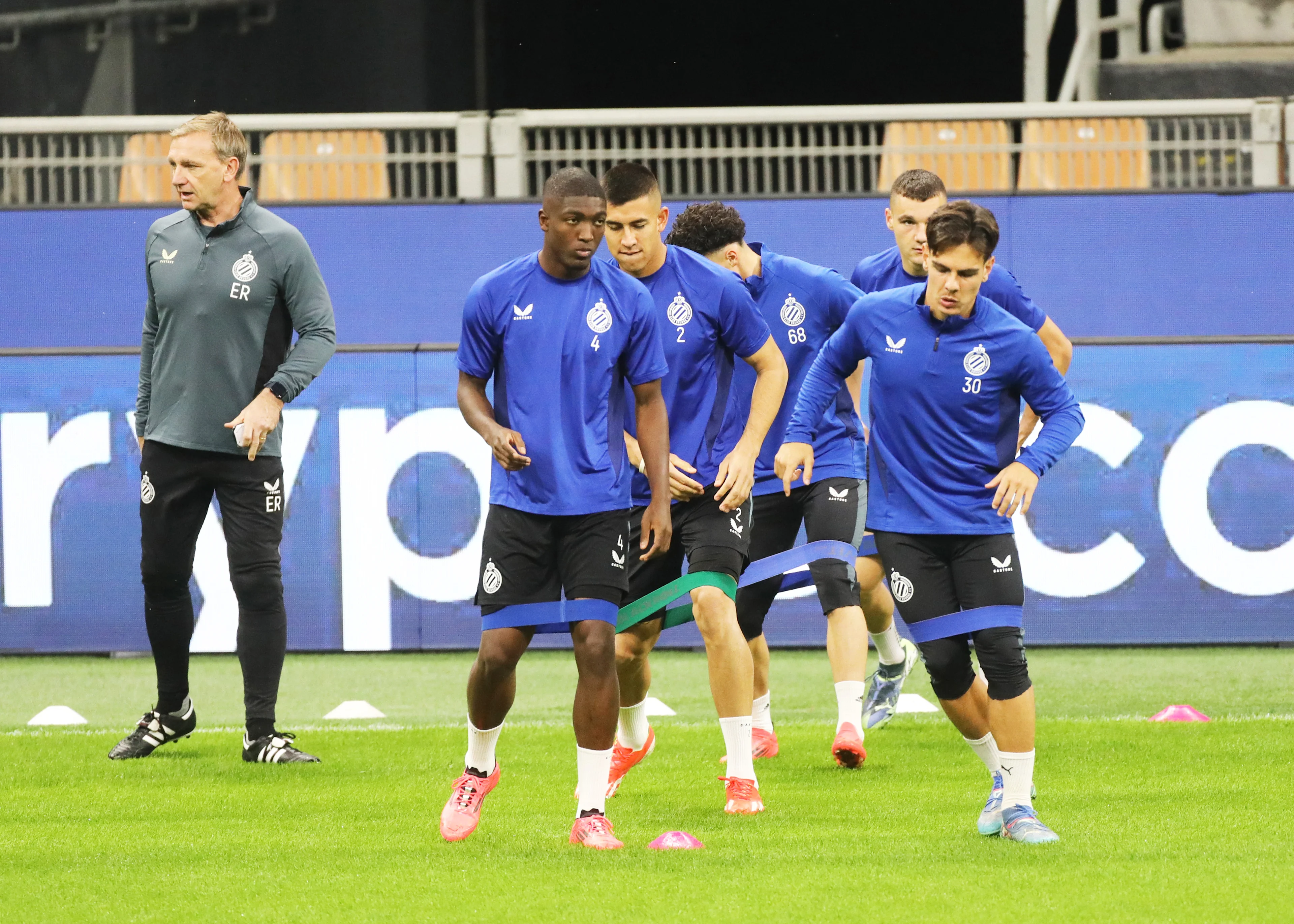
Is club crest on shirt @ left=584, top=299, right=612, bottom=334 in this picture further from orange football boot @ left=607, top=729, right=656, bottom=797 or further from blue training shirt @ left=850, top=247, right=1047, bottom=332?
orange football boot @ left=607, top=729, right=656, bottom=797

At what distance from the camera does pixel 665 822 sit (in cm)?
530

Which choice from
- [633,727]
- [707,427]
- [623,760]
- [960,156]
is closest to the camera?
[707,427]

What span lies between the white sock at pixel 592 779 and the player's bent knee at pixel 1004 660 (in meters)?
1.07

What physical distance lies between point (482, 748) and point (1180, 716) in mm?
3443

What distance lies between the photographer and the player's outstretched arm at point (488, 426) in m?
4.79

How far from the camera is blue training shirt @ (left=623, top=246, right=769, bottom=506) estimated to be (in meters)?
5.59

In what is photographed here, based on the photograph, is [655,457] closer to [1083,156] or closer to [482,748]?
[482,748]

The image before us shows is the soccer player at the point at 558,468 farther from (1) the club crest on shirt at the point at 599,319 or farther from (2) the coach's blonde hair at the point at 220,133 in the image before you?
(2) the coach's blonde hair at the point at 220,133

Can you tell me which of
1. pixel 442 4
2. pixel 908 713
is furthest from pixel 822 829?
pixel 442 4

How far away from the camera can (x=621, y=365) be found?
5051 millimetres

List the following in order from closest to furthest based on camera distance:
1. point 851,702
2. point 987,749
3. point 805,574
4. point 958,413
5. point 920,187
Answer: point 958,413, point 987,749, point 851,702, point 920,187, point 805,574

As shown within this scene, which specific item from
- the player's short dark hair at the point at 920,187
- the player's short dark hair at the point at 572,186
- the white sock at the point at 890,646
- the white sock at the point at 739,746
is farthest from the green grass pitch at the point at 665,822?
the player's short dark hair at the point at 920,187

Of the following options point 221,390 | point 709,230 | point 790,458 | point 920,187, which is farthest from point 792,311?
point 221,390

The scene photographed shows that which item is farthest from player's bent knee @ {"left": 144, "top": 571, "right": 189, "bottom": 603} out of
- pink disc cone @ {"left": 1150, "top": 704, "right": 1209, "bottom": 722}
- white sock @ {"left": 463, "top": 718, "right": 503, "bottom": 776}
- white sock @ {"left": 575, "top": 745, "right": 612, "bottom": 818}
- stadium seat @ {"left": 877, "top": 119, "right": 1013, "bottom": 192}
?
stadium seat @ {"left": 877, "top": 119, "right": 1013, "bottom": 192}
